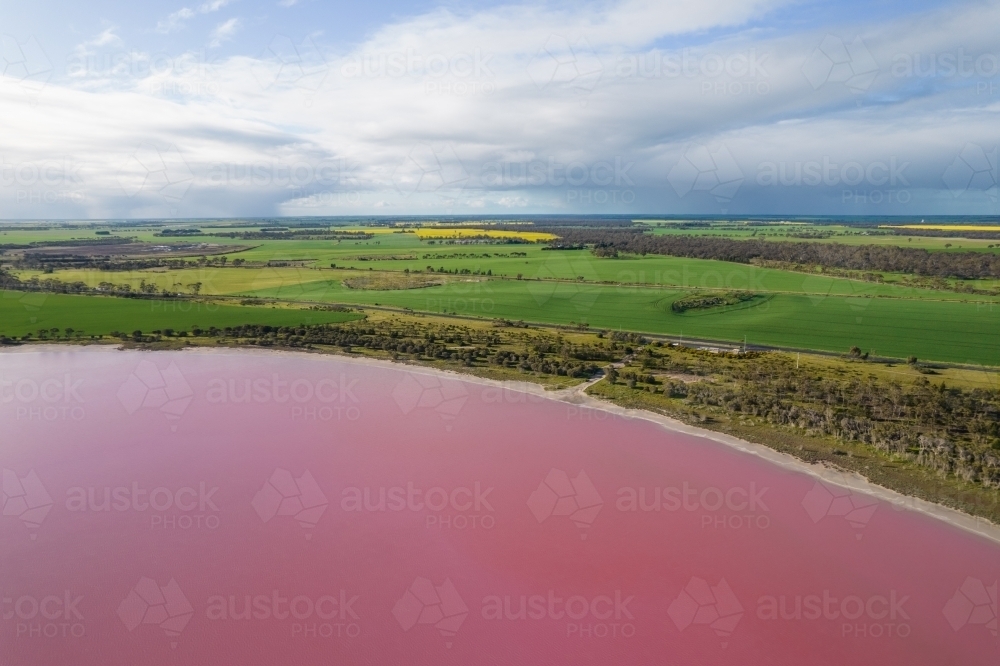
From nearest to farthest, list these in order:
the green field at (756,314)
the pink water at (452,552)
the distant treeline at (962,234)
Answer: the pink water at (452,552), the green field at (756,314), the distant treeline at (962,234)

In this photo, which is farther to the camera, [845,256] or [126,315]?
[845,256]

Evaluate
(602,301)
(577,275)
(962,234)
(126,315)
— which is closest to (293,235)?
(577,275)

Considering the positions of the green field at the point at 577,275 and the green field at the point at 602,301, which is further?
the green field at the point at 577,275

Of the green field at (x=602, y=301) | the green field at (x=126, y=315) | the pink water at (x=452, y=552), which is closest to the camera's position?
the pink water at (x=452, y=552)

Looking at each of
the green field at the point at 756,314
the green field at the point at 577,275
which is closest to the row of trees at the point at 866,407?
the green field at the point at 756,314

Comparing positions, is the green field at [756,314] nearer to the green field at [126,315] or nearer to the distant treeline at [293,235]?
the green field at [126,315]

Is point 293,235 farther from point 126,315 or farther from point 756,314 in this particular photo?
point 756,314

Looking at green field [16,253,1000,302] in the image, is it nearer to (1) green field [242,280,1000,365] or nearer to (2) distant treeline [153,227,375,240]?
(1) green field [242,280,1000,365]
